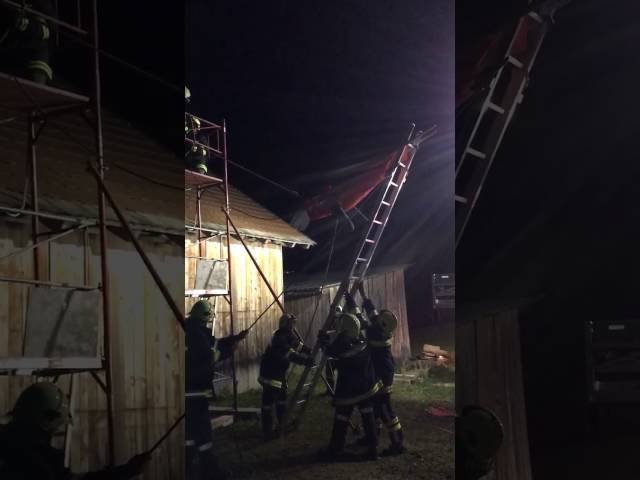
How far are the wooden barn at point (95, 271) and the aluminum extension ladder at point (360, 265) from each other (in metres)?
1.13

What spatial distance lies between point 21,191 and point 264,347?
160cm

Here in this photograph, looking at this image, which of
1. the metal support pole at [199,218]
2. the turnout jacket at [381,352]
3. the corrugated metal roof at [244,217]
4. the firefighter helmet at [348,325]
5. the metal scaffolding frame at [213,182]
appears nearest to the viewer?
the turnout jacket at [381,352]

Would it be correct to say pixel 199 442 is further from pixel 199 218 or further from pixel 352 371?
pixel 199 218

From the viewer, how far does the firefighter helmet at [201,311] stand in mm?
2162

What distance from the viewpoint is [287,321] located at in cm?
209

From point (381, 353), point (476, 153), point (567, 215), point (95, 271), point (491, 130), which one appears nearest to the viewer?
point (381, 353)

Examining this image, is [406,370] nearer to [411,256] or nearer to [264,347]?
[411,256]

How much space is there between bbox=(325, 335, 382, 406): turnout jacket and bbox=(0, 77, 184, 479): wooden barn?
49.5 inches

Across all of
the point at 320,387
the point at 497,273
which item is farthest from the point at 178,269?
the point at 497,273

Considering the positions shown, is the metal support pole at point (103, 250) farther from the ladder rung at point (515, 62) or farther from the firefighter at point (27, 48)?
the ladder rung at point (515, 62)

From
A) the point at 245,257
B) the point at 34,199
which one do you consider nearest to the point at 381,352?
the point at 245,257

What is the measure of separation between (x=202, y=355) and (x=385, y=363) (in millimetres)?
887

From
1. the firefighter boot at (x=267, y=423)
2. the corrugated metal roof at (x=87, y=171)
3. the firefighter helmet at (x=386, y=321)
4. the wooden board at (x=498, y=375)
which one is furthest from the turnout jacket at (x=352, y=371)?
the corrugated metal roof at (x=87, y=171)

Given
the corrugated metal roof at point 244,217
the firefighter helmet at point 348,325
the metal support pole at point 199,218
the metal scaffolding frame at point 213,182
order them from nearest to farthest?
the firefighter helmet at point 348,325 < the corrugated metal roof at point 244,217 < the metal scaffolding frame at point 213,182 < the metal support pole at point 199,218
